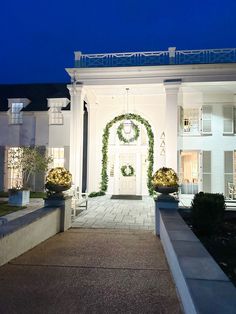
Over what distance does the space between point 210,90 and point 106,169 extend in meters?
6.40

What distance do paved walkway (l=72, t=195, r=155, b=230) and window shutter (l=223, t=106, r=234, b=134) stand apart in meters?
5.46

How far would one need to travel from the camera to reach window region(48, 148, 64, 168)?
15.9 m

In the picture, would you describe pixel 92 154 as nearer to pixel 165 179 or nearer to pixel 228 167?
pixel 228 167

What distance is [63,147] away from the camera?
15.8m

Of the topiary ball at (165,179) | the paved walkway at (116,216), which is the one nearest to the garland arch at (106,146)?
the paved walkway at (116,216)

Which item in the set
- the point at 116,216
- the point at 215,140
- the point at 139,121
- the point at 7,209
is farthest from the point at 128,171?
the point at 7,209

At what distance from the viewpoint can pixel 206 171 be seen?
1373cm

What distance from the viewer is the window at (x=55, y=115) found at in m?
16.0

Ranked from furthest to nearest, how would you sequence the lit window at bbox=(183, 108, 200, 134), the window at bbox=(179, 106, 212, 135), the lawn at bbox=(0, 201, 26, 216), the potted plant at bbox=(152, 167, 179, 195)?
the lit window at bbox=(183, 108, 200, 134)
the window at bbox=(179, 106, 212, 135)
the lawn at bbox=(0, 201, 26, 216)
the potted plant at bbox=(152, 167, 179, 195)

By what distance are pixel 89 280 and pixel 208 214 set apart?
3195mm

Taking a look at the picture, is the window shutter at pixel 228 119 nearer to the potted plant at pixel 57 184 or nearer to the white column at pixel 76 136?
the white column at pixel 76 136

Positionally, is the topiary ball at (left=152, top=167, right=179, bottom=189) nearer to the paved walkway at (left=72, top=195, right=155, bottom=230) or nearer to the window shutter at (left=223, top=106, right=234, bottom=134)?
the paved walkway at (left=72, top=195, right=155, bottom=230)

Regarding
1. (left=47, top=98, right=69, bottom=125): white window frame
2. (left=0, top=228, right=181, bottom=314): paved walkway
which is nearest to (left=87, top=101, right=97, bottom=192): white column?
(left=47, top=98, right=69, bottom=125): white window frame

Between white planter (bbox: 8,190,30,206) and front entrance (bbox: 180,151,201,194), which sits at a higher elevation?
front entrance (bbox: 180,151,201,194)
